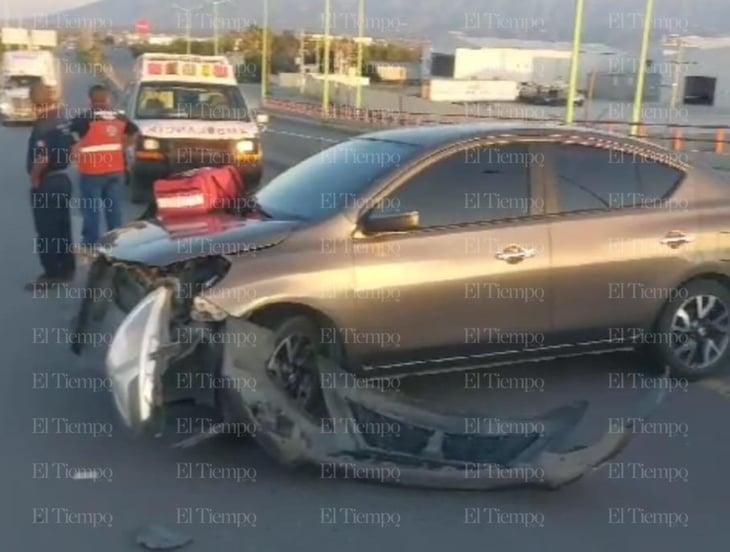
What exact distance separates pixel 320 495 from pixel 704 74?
2566 inches

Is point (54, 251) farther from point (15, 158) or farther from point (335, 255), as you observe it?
point (15, 158)

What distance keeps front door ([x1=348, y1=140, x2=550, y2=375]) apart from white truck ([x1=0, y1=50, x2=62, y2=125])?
96.7ft

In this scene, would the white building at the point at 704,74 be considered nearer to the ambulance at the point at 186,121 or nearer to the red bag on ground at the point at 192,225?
the ambulance at the point at 186,121

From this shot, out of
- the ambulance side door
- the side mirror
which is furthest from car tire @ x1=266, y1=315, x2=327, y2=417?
the ambulance side door

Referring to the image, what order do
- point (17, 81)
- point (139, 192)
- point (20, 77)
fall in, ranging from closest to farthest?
point (139, 192) → point (17, 81) → point (20, 77)

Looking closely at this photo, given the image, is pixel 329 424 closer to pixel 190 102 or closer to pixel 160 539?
pixel 160 539

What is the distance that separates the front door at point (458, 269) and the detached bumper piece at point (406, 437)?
468 millimetres

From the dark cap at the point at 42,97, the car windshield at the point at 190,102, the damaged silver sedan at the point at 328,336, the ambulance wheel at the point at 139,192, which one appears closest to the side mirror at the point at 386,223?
the damaged silver sedan at the point at 328,336

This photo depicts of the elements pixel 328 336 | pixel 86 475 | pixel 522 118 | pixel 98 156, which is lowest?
pixel 522 118

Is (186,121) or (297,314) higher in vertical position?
(297,314)

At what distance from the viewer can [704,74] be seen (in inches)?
2586

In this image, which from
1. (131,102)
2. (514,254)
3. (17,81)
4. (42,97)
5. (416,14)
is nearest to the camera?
(514,254)

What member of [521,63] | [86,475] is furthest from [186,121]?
[521,63]

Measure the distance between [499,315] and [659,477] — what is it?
4.62 ft
